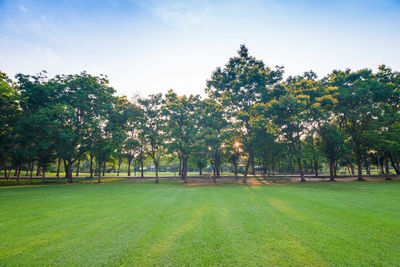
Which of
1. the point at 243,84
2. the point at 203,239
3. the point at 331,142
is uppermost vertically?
the point at 243,84

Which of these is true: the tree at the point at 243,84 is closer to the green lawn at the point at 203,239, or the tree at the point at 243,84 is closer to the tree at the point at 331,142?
the tree at the point at 331,142

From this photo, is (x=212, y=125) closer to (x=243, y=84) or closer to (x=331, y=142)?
(x=243, y=84)

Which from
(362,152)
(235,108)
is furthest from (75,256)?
(362,152)

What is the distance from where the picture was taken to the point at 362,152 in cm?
2978

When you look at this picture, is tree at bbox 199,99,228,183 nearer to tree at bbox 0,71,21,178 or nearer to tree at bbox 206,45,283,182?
tree at bbox 206,45,283,182

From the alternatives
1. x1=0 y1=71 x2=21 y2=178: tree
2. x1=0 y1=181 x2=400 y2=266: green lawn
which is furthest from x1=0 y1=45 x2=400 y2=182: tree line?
x1=0 y1=181 x2=400 y2=266: green lawn

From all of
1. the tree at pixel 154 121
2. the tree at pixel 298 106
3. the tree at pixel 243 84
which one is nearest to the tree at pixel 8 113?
the tree at pixel 154 121

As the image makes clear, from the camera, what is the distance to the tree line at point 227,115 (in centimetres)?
2361

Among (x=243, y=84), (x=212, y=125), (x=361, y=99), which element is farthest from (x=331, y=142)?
(x=212, y=125)

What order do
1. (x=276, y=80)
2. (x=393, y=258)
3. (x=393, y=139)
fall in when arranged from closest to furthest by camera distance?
(x=393, y=258) < (x=393, y=139) < (x=276, y=80)

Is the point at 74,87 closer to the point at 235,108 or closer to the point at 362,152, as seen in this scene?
the point at 235,108

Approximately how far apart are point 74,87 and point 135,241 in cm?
3233

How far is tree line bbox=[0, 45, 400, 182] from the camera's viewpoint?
2361cm

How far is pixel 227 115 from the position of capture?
88.9 feet
